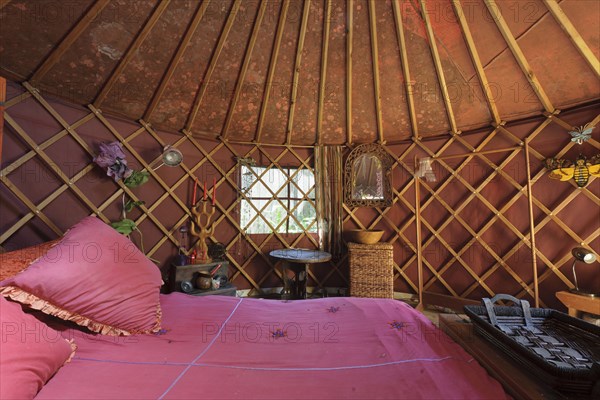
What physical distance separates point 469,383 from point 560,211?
2405mm

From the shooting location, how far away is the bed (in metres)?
0.60

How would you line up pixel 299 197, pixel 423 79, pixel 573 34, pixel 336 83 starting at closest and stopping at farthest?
1. pixel 573 34
2. pixel 423 79
3. pixel 336 83
4. pixel 299 197

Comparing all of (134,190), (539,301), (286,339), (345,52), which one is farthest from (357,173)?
(286,339)

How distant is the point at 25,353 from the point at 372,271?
237 centimetres

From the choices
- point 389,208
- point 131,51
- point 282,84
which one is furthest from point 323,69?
point 389,208

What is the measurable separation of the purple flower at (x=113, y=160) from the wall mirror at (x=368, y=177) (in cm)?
205

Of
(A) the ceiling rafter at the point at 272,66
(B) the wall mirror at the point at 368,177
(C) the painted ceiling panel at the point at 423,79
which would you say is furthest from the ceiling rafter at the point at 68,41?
(B) the wall mirror at the point at 368,177

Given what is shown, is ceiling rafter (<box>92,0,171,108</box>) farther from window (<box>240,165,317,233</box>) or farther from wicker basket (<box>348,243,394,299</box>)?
wicker basket (<box>348,243,394,299</box>)

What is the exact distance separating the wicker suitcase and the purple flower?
7.66ft

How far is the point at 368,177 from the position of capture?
2971mm

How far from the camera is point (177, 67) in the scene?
2.06 metres

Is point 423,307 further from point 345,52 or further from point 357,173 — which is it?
point 345,52

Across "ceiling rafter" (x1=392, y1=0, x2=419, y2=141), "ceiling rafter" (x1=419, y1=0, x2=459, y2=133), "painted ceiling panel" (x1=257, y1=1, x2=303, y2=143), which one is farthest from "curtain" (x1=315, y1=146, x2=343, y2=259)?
"ceiling rafter" (x1=419, y1=0, x2=459, y2=133)

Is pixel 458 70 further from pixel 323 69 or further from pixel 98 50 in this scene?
pixel 98 50
